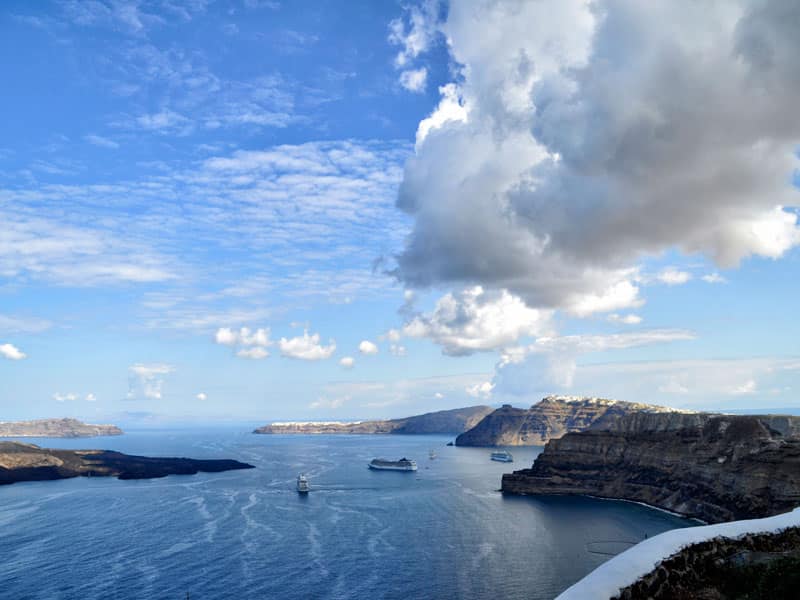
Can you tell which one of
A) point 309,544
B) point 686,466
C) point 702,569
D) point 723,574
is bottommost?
point 309,544

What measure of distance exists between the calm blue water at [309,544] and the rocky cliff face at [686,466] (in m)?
9.69

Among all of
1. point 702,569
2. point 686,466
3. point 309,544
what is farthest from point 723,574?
point 686,466

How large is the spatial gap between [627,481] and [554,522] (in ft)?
164

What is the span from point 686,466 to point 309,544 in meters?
104

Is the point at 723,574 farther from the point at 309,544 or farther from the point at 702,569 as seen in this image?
the point at 309,544

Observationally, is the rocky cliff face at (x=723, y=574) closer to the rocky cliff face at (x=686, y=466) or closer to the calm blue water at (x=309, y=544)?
the calm blue water at (x=309, y=544)

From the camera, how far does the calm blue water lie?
278ft

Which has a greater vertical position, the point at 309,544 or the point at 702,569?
the point at 702,569

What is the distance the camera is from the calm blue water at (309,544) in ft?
278

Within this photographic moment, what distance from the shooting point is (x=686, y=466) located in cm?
15625

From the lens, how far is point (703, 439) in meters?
157

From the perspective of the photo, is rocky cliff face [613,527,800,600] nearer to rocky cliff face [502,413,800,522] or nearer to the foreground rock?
the foreground rock

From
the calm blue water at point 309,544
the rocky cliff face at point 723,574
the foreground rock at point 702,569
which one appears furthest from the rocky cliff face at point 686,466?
the rocky cliff face at point 723,574

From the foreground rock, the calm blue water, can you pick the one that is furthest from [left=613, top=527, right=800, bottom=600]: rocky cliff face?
the calm blue water
